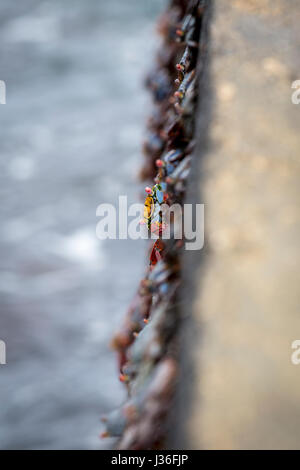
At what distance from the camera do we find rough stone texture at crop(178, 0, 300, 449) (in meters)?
0.70

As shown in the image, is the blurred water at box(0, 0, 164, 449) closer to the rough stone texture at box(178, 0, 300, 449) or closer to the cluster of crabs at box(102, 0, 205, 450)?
the cluster of crabs at box(102, 0, 205, 450)

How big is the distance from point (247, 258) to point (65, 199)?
3736 millimetres

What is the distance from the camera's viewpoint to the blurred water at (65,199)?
324 cm

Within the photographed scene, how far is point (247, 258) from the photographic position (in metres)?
0.85

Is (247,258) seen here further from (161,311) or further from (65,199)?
(65,199)

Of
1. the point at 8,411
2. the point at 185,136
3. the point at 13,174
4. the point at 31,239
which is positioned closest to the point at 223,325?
the point at 185,136

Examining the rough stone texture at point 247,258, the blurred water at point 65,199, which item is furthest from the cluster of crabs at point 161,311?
the blurred water at point 65,199

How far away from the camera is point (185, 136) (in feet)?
3.83

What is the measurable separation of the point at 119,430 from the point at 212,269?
359mm

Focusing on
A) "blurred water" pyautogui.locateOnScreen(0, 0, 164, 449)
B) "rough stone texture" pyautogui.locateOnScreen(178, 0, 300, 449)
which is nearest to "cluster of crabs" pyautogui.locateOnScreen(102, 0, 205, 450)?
"rough stone texture" pyautogui.locateOnScreen(178, 0, 300, 449)

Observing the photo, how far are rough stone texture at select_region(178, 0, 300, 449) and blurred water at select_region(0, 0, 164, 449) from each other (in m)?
2.18

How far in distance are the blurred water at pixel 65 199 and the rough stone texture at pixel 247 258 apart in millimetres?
2178

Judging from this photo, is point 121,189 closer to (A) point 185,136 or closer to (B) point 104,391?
(B) point 104,391

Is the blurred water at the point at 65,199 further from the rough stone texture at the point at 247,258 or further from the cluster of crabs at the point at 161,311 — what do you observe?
the rough stone texture at the point at 247,258
